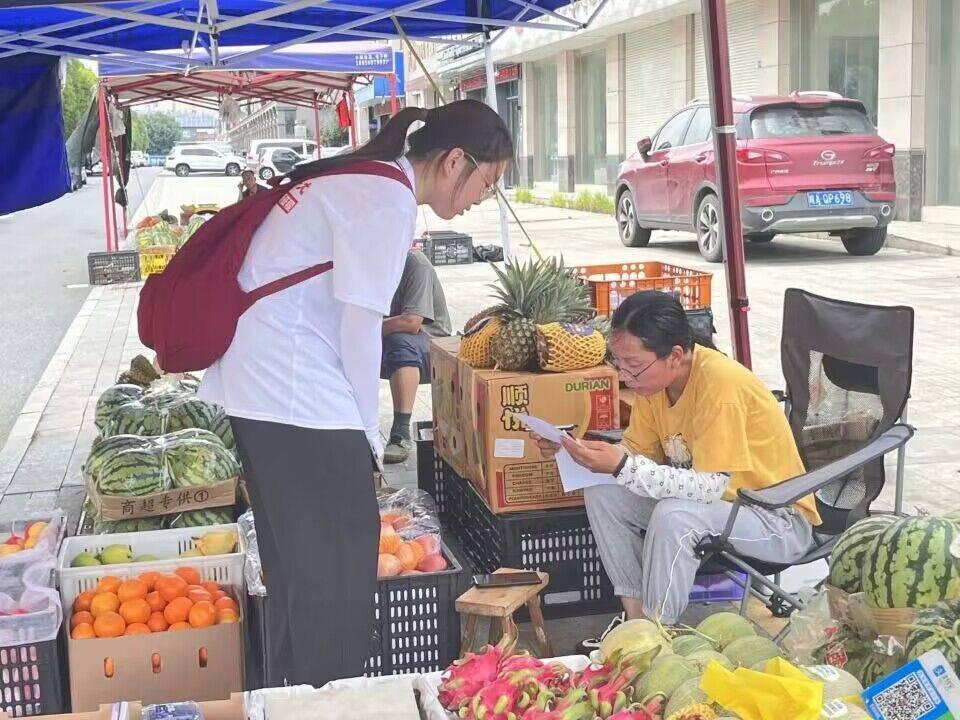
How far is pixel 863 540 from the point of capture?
233 cm

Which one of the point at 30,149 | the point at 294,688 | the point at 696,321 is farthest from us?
the point at 30,149

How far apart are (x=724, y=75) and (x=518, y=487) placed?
1.82 m

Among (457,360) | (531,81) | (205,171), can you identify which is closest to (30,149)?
(457,360)

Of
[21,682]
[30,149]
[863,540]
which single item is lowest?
[21,682]

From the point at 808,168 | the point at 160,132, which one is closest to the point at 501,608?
the point at 808,168

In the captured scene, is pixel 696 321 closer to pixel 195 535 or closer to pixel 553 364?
pixel 553 364

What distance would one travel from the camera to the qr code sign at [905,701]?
5.98 feet

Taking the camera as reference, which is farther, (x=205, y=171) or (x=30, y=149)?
(x=205, y=171)

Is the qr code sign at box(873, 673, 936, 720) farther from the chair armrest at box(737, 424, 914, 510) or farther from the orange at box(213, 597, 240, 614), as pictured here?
the orange at box(213, 597, 240, 614)

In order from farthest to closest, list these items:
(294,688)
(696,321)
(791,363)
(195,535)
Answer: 1. (696,321)
2. (791,363)
3. (195,535)
4. (294,688)

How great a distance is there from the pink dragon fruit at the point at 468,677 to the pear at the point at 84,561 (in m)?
2.00

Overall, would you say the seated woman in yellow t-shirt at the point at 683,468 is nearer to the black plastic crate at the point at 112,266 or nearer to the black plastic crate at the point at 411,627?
the black plastic crate at the point at 411,627

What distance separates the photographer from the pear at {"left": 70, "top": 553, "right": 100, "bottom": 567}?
12.4ft

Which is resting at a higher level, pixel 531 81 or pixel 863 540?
pixel 531 81
